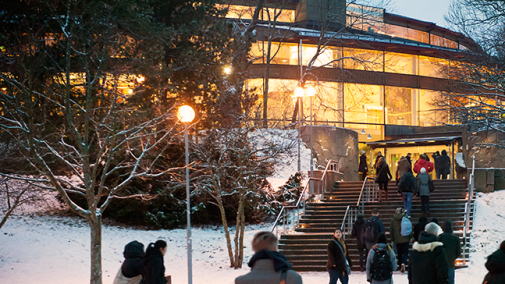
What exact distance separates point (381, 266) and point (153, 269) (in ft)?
13.2

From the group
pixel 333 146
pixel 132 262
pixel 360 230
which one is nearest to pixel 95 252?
pixel 132 262

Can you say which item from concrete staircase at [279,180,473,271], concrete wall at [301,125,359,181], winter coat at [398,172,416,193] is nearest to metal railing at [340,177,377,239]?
concrete staircase at [279,180,473,271]

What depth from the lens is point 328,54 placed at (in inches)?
1647

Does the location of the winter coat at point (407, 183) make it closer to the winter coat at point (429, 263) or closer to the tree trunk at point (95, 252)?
the tree trunk at point (95, 252)

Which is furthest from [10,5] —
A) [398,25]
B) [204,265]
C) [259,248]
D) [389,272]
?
[398,25]

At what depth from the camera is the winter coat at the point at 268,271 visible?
14.3 ft

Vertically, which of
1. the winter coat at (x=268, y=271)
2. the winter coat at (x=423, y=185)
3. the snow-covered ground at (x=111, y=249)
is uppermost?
the winter coat at (x=423, y=185)

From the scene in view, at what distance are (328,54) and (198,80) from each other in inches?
923

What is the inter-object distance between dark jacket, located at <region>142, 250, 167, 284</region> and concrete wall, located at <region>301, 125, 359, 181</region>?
24267mm

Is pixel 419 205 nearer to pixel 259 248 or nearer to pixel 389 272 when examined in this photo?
pixel 389 272

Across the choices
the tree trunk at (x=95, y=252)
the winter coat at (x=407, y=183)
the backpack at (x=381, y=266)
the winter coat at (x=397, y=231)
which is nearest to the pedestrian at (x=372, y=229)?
the winter coat at (x=397, y=231)

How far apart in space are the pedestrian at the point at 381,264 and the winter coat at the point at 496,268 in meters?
2.90

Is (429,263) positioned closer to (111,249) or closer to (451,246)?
(451,246)

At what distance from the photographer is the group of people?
7.35 metres
